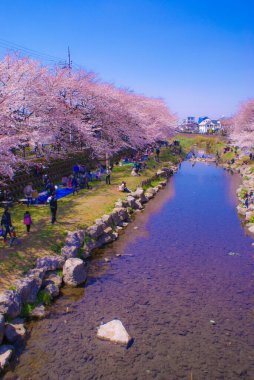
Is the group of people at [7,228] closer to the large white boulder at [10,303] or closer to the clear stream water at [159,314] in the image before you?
the clear stream water at [159,314]

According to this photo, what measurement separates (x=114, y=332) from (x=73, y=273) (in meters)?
3.87

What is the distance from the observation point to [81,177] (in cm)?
2831

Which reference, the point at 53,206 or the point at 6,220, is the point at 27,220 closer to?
the point at 6,220

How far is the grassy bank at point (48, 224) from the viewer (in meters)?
13.6

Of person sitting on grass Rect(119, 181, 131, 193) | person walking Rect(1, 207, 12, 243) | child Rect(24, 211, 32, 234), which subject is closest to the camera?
person walking Rect(1, 207, 12, 243)

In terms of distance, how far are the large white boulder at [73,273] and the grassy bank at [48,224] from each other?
4.76 feet

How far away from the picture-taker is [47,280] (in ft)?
43.6

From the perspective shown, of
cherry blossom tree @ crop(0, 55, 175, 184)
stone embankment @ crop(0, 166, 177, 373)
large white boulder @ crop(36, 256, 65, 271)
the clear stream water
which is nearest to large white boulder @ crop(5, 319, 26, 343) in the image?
stone embankment @ crop(0, 166, 177, 373)

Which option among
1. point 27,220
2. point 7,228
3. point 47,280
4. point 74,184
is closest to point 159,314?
point 47,280

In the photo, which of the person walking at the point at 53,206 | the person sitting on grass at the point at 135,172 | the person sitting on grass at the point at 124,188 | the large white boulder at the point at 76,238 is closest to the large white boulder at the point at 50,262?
the large white boulder at the point at 76,238

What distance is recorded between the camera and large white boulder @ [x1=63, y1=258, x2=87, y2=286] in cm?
1363

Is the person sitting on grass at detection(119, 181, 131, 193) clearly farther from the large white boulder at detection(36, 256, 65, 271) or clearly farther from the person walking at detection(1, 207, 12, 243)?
the large white boulder at detection(36, 256, 65, 271)

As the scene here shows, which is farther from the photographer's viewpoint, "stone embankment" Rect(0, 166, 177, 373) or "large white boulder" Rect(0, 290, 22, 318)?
"large white boulder" Rect(0, 290, 22, 318)

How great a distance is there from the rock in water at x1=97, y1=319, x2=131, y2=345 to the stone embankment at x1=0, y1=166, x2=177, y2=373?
2.48 m
